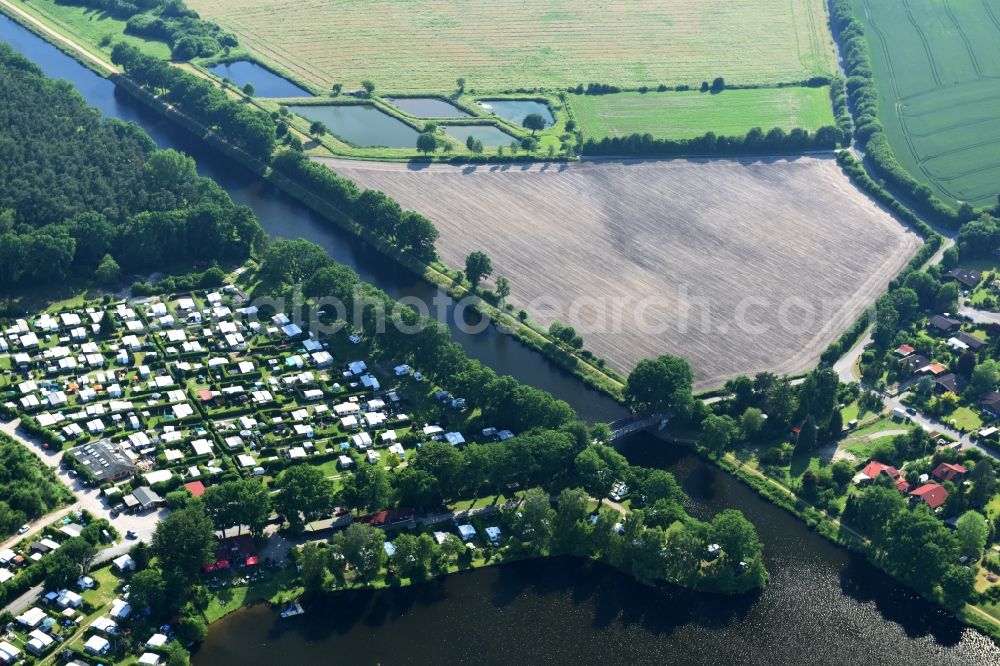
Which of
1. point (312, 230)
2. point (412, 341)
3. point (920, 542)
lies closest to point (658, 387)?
point (412, 341)

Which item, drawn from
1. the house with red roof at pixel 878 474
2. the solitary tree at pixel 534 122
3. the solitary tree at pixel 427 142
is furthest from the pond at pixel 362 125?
the house with red roof at pixel 878 474

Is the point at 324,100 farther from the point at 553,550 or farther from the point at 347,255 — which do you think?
the point at 553,550

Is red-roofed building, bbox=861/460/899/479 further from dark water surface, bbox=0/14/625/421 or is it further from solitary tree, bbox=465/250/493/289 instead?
solitary tree, bbox=465/250/493/289

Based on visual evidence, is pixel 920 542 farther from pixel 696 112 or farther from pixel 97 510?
pixel 696 112

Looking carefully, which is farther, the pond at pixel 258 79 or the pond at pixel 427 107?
the pond at pixel 258 79

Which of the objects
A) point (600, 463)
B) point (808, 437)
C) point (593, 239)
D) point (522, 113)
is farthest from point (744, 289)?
A: point (522, 113)

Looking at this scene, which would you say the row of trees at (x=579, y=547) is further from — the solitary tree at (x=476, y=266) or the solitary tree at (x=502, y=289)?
the solitary tree at (x=476, y=266)
